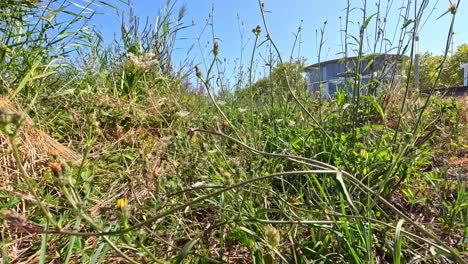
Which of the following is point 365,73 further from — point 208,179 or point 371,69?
point 208,179

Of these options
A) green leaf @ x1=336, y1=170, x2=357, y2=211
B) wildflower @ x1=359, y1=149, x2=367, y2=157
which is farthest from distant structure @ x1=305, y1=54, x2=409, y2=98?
green leaf @ x1=336, y1=170, x2=357, y2=211

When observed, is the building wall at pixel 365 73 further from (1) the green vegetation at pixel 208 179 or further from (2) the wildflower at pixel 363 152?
(2) the wildflower at pixel 363 152

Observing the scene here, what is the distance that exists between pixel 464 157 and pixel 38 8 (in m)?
2.33

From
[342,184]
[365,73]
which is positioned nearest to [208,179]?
[342,184]

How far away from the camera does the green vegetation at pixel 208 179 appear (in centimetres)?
74

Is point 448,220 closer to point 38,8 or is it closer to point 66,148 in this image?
point 66,148

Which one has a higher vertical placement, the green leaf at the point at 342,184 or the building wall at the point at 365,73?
the building wall at the point at 365,73

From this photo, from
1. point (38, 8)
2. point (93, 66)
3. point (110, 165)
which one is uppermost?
point (38, 8)

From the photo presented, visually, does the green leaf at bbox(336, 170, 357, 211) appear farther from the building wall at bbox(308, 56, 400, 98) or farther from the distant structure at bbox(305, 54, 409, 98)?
the building wall at bbox(308, 56, 400, 98)

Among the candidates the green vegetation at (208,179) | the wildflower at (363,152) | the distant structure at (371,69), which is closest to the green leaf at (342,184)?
the green vegetation at (208,179)

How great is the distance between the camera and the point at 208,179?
133 centimetres

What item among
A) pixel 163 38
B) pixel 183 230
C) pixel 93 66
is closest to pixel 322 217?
pixel 183 230

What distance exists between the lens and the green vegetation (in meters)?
0.74

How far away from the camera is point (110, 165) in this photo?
1470 millimetres
